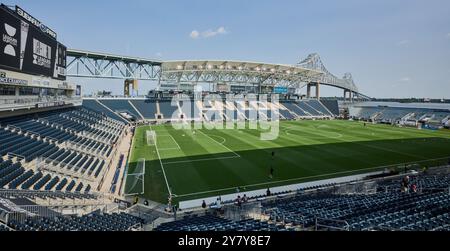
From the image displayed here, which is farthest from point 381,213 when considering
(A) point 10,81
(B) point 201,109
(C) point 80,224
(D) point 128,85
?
(D) point 128,85

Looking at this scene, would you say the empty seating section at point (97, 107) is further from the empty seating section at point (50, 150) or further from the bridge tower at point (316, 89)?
the bridge tower at point (316, 89)

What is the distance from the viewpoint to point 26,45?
2670 cm

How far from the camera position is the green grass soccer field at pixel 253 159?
2397cm

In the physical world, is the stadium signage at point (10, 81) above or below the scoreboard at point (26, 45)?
below

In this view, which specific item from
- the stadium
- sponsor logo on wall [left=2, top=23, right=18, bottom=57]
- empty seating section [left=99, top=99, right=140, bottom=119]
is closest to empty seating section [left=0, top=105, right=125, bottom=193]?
the stadium

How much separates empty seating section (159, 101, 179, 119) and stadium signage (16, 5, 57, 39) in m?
38.1

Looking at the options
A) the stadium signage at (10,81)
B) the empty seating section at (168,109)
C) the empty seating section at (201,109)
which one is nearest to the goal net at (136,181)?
the stadium signage at (10,81)

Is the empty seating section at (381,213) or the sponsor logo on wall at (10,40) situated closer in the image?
the empty seating section at (381,213)

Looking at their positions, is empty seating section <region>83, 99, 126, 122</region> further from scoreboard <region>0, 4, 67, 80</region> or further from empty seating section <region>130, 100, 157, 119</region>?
scoreboard <region>0, 4, 67, 80</region>

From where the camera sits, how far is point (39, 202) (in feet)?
50.3

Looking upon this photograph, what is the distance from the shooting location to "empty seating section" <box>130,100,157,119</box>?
69831mm

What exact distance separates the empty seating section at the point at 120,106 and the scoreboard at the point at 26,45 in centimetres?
3222
